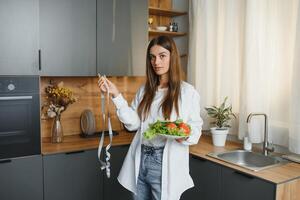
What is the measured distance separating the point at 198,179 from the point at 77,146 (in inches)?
35.3

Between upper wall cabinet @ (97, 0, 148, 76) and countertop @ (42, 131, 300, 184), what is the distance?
550mm

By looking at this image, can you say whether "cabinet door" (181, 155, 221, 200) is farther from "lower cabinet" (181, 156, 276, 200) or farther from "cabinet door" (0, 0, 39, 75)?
"cabinet door" (0, 0, 39, 75)

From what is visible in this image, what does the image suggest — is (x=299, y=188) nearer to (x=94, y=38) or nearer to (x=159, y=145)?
(x=159, y=145)

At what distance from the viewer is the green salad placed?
1.56 metres

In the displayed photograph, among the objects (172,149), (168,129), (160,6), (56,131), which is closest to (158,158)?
(172,149)

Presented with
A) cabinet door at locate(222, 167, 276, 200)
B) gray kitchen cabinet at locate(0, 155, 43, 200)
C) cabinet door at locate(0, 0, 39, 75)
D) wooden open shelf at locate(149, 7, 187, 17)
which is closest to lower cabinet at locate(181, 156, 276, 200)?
cabinet door at locate(222, 167, 276, 200)

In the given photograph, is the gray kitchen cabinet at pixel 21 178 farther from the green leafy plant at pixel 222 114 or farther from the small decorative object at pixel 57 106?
the green leafy plant at pixel 222 114

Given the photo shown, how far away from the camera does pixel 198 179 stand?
7.07ft

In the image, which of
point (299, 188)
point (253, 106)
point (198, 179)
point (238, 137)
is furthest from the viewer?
point (238, 137)

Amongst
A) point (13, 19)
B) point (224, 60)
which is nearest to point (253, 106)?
point (224, 60)

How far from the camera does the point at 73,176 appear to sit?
88.6 inches

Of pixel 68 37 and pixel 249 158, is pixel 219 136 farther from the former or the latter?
pixel 68 37

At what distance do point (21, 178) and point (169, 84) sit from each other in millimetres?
1154

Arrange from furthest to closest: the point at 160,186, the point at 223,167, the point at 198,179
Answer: the point at 198,179
the point at 223,167
the point at 160,186
